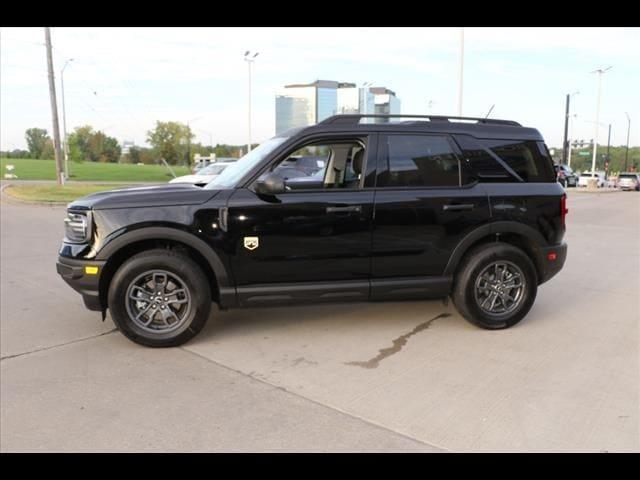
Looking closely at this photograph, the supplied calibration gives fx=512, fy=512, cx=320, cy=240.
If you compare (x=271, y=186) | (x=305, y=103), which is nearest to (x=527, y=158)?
(x=271, y=186)

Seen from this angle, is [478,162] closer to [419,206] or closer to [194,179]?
[419,206]

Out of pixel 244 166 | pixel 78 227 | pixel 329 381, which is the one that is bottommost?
pixel 329 381

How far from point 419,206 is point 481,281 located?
0.98 m

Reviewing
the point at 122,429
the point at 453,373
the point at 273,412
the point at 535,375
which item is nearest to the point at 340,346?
the point at 453,373

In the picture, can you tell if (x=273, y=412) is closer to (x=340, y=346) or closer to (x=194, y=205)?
(x=340, y=346)

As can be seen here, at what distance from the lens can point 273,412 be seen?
10.7 ft

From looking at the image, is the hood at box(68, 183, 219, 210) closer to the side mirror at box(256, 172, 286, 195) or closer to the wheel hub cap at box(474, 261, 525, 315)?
the side mirror at box(256, 172, 286, 195)

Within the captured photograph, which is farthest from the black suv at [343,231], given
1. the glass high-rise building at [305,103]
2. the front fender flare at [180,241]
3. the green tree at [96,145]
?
the green tree at [96,145]

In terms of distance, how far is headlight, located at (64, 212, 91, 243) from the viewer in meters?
4.20

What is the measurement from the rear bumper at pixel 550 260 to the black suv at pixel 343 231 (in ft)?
0.04

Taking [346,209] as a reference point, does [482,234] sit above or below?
below

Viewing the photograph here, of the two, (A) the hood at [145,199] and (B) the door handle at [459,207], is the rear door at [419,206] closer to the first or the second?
(B) the door handle at [459,207]

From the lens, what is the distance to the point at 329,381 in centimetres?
372
